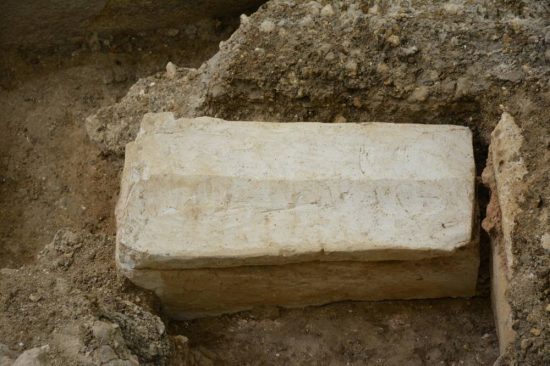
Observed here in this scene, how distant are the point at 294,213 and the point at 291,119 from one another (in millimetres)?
518

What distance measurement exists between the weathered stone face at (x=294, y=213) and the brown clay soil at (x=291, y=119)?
4.4 inches

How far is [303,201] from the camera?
3.26 m

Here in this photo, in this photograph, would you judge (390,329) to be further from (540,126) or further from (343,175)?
(540,126)

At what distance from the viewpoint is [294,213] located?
325cm

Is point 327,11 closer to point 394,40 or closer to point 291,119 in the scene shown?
point 394,40

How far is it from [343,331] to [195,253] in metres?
0.68

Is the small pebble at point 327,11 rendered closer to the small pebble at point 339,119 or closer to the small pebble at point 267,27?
the small pebble at point 267,27

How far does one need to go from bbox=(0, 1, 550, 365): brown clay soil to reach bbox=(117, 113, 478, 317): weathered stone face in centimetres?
11

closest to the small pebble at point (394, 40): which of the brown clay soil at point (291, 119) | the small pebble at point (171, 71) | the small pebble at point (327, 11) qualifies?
the brown clay soil at point (291, 119)

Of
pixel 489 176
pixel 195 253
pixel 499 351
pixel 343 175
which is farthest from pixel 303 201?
pixel 499 351

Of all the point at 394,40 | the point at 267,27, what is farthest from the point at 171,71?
the point at 394,40

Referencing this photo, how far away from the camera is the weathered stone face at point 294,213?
3.19 meters

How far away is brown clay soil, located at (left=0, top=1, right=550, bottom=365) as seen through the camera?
3.19 m

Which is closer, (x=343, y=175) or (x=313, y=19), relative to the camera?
(x=343, y=175)
